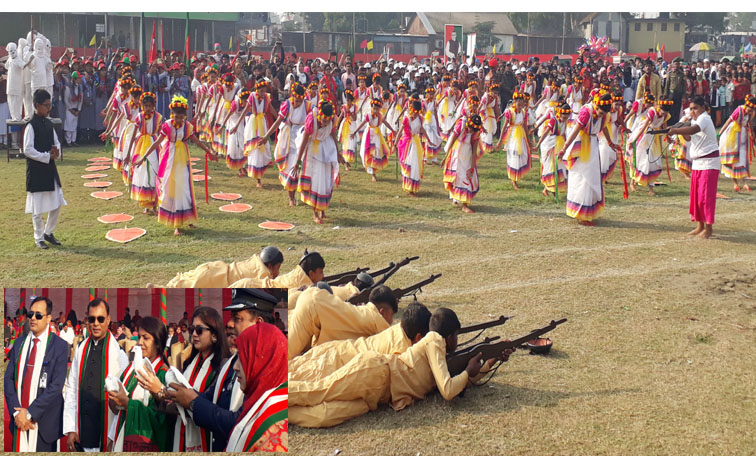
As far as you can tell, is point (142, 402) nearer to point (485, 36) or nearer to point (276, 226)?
point (276, 226)

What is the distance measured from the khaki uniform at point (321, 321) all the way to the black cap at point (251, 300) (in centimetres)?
181

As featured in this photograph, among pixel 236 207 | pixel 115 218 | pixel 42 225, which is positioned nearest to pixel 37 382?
pixel 42 225

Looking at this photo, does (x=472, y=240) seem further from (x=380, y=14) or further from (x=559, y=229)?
(x=380, y=14)

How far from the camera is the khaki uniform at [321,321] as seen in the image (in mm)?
5348

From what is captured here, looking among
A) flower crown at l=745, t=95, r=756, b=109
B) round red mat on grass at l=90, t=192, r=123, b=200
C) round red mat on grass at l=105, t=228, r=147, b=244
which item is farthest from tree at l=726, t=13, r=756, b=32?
round red mat on grass at l=105, t=228, r=147, b=244

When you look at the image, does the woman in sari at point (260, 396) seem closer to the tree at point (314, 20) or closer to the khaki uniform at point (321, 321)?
the khaki uniform at point (321, 321)

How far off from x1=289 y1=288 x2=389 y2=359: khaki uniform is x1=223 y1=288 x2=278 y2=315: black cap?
1.81 m

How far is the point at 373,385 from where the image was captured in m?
4.88

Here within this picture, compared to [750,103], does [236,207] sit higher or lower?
lower

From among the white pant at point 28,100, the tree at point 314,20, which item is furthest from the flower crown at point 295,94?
the tree at point 314,20

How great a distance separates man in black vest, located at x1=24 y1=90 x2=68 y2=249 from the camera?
8.60m

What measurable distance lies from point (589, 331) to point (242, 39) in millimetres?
48400

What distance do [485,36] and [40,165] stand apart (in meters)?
52.0

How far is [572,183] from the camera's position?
35.0 feet
